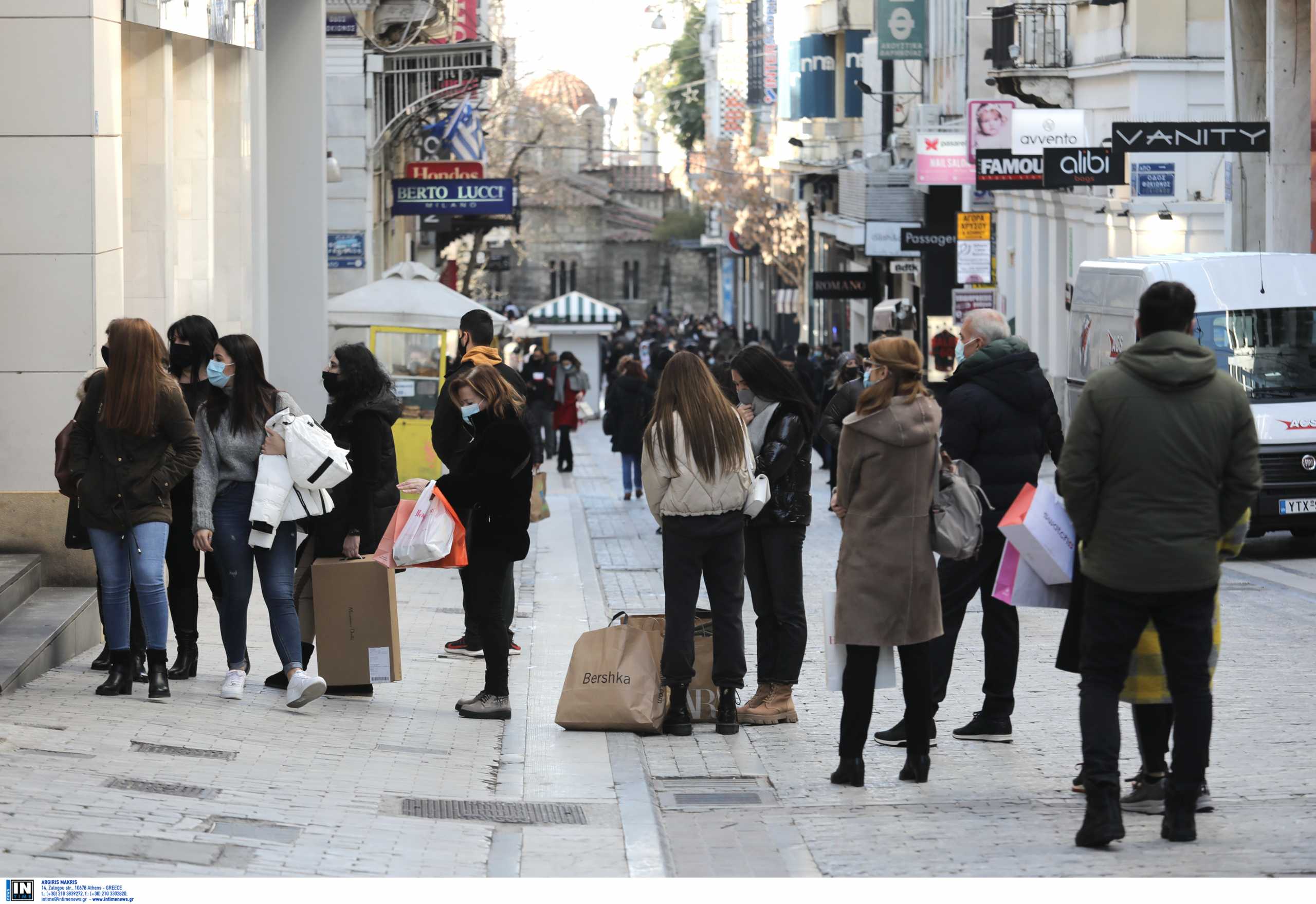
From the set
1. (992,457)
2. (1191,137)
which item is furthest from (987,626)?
(1191,137)

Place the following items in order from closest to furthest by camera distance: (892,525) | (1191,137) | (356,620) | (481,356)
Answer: (892,525) < (356,620) < (481,356) < (1191,137)

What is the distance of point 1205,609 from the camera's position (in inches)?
252

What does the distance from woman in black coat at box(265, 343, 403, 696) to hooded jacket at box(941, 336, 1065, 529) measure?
2.93 metres

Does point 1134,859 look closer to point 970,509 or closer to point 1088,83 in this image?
point 970,509

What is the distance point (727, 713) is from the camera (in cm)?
907

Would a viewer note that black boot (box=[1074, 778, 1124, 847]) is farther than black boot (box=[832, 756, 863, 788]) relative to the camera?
No

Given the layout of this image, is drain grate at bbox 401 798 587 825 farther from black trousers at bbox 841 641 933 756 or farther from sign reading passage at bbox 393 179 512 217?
sign reading passage at bbox 393 179 512 217

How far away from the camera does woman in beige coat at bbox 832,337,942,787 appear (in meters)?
7.57

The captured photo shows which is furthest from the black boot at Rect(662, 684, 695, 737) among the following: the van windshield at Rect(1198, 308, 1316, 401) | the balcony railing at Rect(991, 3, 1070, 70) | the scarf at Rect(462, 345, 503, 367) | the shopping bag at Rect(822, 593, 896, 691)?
the balcony railing at Rect(991, 3, 1070, 70)

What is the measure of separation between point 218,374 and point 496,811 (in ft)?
9.04

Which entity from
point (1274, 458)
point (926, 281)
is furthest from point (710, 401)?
point (926, 281)

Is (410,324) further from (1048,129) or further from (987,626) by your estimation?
(987,626)

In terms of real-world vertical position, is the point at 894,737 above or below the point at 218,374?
below

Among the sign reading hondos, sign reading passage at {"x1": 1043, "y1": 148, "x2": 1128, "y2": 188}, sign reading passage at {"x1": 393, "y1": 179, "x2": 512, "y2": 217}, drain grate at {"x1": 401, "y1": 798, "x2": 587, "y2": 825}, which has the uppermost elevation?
the sign reading hondos
